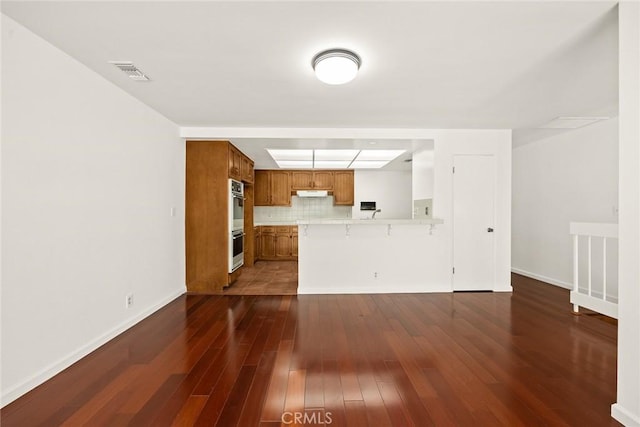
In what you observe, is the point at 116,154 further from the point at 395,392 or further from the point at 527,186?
the point at 527,186

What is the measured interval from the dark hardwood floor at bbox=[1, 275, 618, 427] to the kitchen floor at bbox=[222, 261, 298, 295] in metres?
0.92

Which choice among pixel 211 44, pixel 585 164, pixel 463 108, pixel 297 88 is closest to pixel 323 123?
pixel 297 88

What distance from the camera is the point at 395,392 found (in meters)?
1.86

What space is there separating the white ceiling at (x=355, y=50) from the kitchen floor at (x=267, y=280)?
8.33 ft

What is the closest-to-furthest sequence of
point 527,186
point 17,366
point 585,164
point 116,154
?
point 17,366
point 116,154
point 585,164
point 527,186

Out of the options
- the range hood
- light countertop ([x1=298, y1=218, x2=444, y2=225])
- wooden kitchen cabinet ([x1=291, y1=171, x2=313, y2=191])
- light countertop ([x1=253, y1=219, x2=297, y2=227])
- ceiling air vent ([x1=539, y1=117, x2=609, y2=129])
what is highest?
ceiling air vent ([x1=539, y1=117, x2=609, y2=129])

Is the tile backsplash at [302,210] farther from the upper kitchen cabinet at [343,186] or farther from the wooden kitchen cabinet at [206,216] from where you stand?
the wooden kitchen cabinet at [206,216]

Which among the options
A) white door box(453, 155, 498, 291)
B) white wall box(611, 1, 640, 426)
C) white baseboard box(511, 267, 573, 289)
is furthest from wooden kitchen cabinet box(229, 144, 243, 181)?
white baseboard box(511, 267, 573, 289)

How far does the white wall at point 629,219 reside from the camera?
153 cm

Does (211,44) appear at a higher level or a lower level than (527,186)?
higher

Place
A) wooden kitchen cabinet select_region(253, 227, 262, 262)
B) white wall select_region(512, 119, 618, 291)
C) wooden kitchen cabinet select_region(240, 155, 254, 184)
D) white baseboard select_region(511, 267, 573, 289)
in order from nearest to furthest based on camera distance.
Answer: white wall select_region(512, 119, 618, 291) < white baseboard select_region(511, 267, 573, 289) < wooden kitchen cabinet select_region(240, 155, 254, 184) < wooden kitchen cabinet select_region(253, 227, 262, 262)

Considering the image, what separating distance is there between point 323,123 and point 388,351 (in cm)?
284

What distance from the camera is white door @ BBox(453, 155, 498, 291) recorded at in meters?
4.26

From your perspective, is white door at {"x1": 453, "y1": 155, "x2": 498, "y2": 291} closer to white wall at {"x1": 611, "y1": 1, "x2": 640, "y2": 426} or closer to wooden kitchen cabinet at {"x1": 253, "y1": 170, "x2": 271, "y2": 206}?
→ white wall at {"x1": 611, "y1": 1, "x2": 640, "y2": 426}
